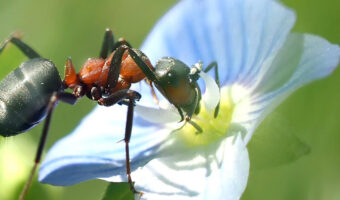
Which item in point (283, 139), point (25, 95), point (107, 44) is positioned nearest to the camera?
point (283, 139)

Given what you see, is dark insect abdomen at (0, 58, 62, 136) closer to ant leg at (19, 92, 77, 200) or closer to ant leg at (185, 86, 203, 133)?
ant leg at (19, 92, 77, 200)

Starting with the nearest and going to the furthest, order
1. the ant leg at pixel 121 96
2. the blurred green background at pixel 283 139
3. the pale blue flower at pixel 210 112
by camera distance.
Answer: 1. the blurred green background at pixel 283 139
2. the pale blue flower at pixel 210 112
3. the ant leg at pixel 121 96

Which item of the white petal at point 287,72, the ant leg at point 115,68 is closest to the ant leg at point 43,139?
the ant leg at point 115,68

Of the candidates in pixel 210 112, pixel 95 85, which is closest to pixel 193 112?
pixel 210 112

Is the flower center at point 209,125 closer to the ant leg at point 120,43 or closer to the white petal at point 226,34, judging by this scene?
the white petal at point 226,34

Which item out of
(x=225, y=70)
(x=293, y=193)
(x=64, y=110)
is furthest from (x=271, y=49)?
(x=64, y=110)

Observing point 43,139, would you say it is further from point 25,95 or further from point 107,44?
point 107,44
